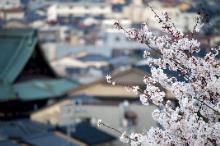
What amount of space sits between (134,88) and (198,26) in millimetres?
714

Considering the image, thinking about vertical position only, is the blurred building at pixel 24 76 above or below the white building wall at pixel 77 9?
below

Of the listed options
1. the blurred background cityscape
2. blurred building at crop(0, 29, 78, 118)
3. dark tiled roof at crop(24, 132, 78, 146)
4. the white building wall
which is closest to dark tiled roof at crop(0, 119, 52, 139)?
the blurred background cityscape

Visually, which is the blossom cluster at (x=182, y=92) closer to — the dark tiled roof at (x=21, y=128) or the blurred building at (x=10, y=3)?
the dark tiled roof at (x=21, y=128)

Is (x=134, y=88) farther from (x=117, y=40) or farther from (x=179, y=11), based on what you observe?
(x=179, y=11)

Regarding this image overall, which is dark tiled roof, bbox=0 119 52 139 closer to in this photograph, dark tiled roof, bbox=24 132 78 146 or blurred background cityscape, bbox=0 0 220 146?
blurred background cityscape, bbox=0 0 220 146

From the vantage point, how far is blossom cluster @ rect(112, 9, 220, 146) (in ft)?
15.0

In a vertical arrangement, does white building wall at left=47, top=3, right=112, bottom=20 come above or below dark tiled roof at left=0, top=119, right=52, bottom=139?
above

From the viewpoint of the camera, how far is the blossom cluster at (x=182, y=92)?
458cm

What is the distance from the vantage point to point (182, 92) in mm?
4816

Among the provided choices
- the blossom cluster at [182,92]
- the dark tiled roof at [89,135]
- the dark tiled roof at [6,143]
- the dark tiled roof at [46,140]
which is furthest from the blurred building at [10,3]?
the blossom cluster at [182,92]

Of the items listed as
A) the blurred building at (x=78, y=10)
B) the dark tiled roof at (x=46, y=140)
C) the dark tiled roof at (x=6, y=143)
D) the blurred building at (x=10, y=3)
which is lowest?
the dark tiled roof at (x=46, y=140)

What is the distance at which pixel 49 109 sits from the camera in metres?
17.6

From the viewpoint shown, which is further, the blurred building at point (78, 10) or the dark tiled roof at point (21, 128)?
the blurred building at point (78, 10)

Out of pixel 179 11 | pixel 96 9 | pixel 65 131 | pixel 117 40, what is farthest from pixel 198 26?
pixel 96 9
